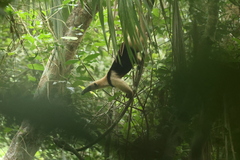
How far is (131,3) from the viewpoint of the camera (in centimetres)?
155

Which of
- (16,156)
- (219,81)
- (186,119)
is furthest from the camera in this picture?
(16,156)

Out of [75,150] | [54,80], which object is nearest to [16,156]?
[54,80]

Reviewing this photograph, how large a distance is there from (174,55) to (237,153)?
64 cm

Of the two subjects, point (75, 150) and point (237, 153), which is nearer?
point (237, 153)

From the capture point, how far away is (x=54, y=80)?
2549 millimetres

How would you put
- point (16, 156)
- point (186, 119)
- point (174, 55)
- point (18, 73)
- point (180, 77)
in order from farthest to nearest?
point (18, 73) < point (16, 156) < point (174, 55) < point (186, 119) < point (180, 77)

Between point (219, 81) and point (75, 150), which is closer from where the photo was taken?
point (219, 81)

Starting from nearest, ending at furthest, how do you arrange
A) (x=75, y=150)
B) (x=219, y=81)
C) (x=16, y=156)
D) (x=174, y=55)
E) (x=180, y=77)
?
(x=219, y=81) → (x=180, y=77) → (x=174, y=55) → (x=75, y=150) → (x=16, y=156)

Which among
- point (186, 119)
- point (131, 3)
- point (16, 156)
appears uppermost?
point (131, 3)

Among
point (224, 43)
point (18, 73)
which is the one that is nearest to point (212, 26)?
point (224, 43)

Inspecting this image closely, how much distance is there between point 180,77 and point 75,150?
0.84 metres

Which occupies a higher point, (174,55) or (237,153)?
(174,55)

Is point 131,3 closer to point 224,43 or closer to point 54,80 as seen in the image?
point 224,43

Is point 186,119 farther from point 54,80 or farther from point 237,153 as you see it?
point 54,80
